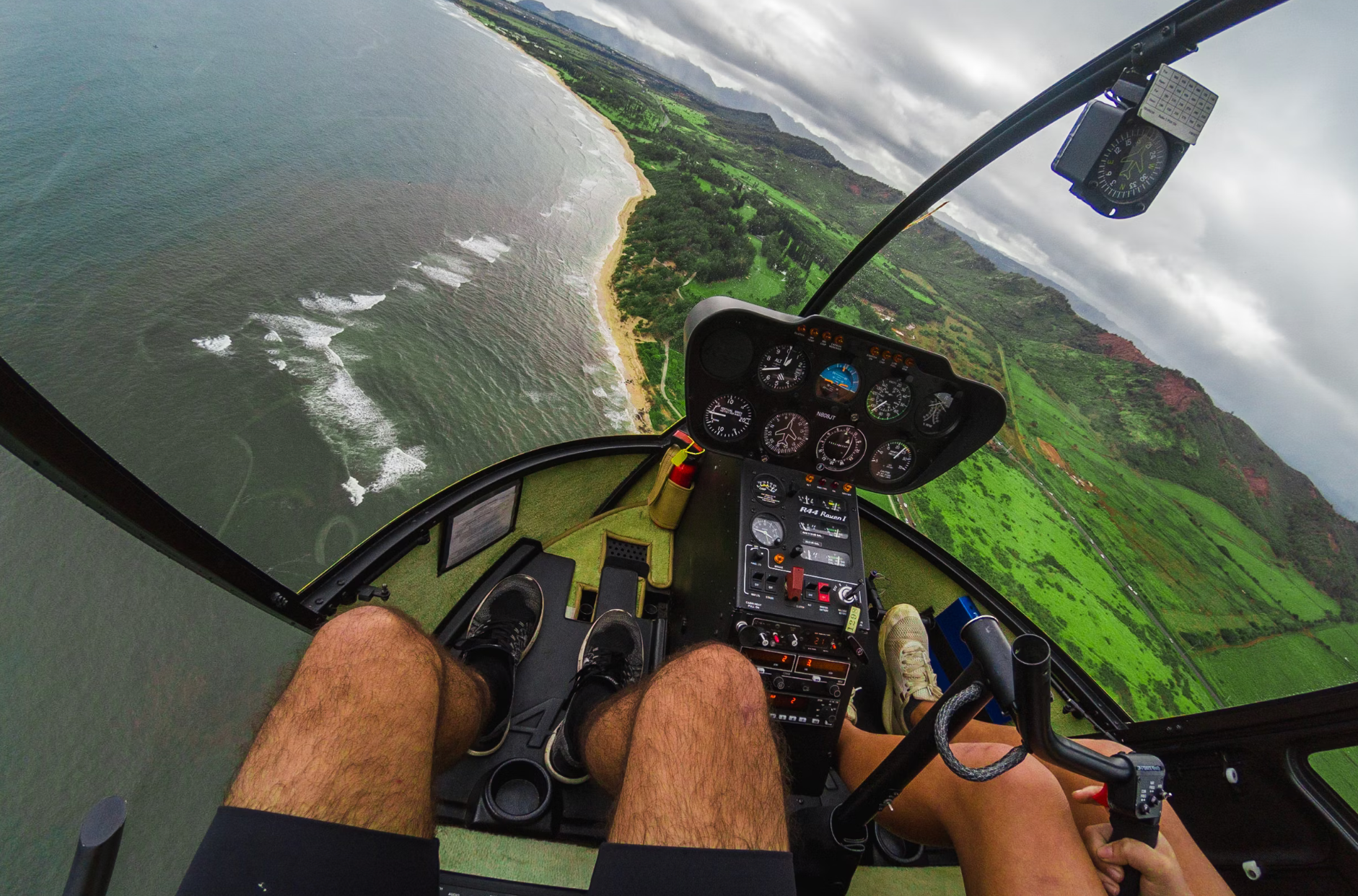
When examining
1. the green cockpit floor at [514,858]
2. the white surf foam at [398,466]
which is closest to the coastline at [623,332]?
the white surf foam at [398,466]

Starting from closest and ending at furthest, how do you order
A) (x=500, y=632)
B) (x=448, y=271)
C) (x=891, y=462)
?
1. (x=500, y=632)
2. (x=891, y=462)
3. (x=448, y=271)

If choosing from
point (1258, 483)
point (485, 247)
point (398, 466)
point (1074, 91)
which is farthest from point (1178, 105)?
point (485, 247)

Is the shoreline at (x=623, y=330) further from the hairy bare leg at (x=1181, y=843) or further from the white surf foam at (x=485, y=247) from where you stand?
the hairy bare leg at (x=1181, y=843)

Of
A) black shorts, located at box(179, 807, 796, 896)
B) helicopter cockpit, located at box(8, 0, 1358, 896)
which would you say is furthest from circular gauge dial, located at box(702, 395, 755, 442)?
black shorts, located at box(179, 807, 796, 896)

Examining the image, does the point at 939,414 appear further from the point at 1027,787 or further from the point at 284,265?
the point at 284,265

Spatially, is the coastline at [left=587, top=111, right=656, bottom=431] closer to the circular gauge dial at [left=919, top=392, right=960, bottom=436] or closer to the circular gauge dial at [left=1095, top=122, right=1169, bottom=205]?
the circular gauge dial at [left=919, top=392, right=960, bottom=436]

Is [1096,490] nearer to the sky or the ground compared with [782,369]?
nearer to the ground

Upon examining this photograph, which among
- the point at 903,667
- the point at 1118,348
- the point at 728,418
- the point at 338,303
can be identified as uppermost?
the point at 1118,348

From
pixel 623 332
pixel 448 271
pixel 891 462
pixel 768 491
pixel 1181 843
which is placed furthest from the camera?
pixel 623 332
